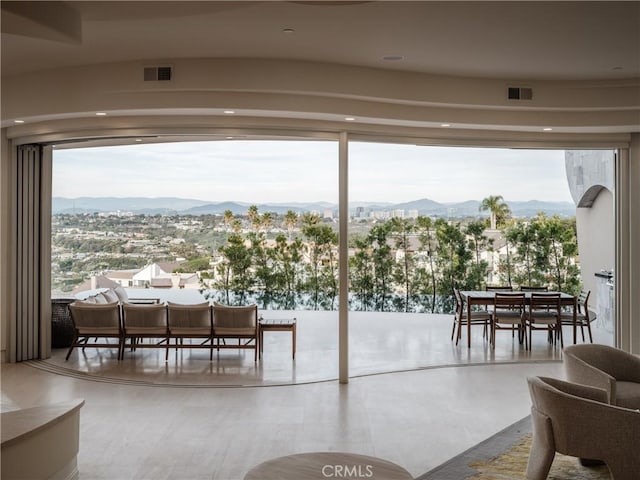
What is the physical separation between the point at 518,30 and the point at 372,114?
6.95 ft

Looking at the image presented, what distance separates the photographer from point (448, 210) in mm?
10320

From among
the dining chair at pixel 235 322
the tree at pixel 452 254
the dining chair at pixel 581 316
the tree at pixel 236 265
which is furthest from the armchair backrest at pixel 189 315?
the dining chair at pixel 581 316

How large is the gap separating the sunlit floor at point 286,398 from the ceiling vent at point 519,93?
3477 millimetres

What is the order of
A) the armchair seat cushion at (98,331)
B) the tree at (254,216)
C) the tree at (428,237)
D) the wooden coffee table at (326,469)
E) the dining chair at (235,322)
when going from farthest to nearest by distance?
1. the tree at (428,237)
2. the tree at (254,216)
3. the armchair seat cushion at (98,331)
4. the dining chair at (235,322)
5. the wooden coffee table at (326,469)

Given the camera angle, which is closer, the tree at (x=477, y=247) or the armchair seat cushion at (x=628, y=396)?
the armchair seat cushion at (x=628, y=396)

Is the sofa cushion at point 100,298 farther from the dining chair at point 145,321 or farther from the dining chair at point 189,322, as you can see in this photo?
the dining chair at point 189,322

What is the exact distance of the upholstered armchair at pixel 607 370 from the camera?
5.15 m

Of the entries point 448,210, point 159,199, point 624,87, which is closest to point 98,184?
point 159,199

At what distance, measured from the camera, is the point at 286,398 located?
22.3 feet

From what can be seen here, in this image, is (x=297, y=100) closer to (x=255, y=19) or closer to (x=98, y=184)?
(x=255, y=19)

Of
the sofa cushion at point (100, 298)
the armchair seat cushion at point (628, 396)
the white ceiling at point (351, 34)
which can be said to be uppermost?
the white ceiling at point (351, 34)

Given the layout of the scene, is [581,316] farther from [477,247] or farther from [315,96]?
[315,96]

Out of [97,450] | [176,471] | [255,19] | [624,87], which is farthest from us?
[624,87]

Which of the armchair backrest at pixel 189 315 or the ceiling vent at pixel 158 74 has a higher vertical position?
the ceiling vent at pixel 158 74
